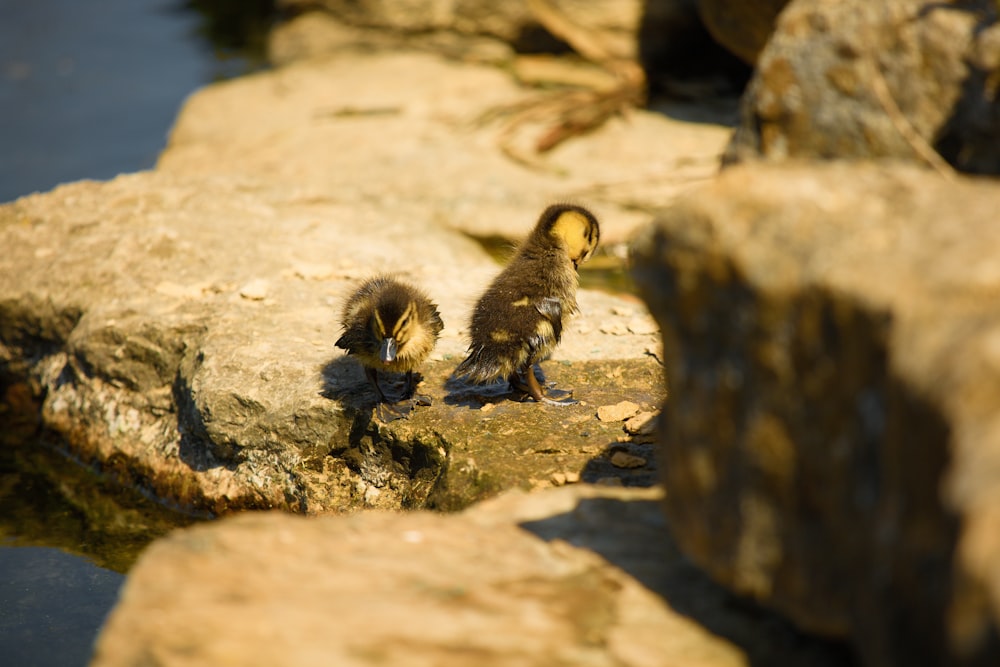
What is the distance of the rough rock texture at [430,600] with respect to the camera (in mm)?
2764

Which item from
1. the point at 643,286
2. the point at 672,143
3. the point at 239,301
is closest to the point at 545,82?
the point at 672,143

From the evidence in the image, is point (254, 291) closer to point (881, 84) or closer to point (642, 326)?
point (642, 326)

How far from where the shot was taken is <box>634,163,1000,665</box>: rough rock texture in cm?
213

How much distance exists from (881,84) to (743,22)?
6135mm

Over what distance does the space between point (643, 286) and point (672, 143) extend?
7.10m

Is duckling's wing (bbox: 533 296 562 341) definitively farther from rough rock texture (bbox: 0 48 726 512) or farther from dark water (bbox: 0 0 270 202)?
dark water (bbox: 0 0 270 202)

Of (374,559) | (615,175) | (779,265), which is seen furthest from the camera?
(615,175)

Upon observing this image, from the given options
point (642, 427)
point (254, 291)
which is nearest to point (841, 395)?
point (642, 427)

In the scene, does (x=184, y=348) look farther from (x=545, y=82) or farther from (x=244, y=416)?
(x=545, y=82)

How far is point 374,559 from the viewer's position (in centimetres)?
321

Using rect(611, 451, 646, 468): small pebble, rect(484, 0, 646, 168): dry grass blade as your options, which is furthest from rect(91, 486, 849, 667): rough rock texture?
rect(484, 0, 646, 168): dry grass blade

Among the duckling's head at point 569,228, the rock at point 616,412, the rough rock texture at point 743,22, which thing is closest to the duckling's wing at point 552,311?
the duckling's head at point 569,228

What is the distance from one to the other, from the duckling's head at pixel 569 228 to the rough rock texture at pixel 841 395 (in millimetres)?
2740

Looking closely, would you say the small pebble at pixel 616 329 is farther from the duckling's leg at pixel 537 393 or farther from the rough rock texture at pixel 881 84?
the rough rock texture at pixel 881 84
